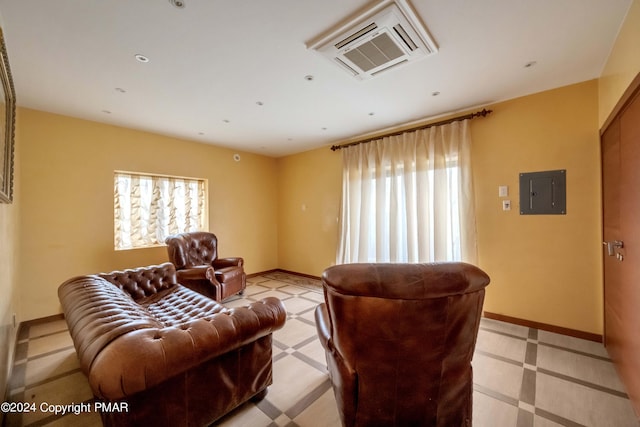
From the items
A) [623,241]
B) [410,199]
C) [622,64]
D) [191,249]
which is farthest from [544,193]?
Answer: [191,249]

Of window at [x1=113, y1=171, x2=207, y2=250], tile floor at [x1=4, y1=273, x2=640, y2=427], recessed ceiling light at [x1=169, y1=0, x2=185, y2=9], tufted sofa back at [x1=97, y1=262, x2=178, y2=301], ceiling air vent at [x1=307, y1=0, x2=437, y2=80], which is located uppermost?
recessed ceiling light at [x1=169, y1=0, x2=185, y2=9]

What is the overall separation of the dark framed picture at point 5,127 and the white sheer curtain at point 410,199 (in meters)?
3.55

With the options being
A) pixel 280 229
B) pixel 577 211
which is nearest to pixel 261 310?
pixel 577 211

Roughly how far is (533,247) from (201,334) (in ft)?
10.7

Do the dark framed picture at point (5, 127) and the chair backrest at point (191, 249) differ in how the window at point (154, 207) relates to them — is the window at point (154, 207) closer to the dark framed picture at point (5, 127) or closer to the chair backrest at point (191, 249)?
the chair backrest at point (191, 249)

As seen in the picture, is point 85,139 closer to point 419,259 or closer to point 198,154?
point 198,154

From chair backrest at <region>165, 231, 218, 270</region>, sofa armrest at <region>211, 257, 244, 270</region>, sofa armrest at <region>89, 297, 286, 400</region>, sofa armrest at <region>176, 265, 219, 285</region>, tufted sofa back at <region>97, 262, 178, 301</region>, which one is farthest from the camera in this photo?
sofa armrest at <region>211, 257, 244, 270</region>

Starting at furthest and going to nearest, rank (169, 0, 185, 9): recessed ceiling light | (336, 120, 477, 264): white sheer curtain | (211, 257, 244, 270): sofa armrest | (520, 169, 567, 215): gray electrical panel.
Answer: (211, 257, 244, 270): sofa armrest
(336, 120, 477, 264): white sheer curtain
(520, 169, 567, 215): gray electrical panel
(169, 0, 185, 9): recessed ceiling light

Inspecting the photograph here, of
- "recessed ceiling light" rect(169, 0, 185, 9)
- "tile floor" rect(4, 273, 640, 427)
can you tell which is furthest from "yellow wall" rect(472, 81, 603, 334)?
"recessed ceiling light" rect(169, 0, 185, 9)

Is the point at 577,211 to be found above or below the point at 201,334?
above

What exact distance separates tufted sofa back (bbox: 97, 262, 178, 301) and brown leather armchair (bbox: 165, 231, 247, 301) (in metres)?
0.51

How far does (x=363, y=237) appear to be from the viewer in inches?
155

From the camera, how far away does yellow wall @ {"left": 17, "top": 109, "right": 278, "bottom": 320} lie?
9.48 ft

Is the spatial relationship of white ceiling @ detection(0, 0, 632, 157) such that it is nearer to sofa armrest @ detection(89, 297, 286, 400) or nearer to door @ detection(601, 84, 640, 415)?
door @ detection(601, 84, 640, 415)
